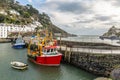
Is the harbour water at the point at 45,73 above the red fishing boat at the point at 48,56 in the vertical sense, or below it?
below

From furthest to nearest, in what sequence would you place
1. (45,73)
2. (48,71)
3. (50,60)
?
(50,60) < (48,71) < (45,73)

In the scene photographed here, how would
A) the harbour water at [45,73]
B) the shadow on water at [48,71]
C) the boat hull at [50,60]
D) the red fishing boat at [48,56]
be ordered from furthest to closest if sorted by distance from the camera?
the red fishing boat at [48,56] → the boat hull at [50,60] → the shadow on water at [48,71] → the harbour water at [45,73]

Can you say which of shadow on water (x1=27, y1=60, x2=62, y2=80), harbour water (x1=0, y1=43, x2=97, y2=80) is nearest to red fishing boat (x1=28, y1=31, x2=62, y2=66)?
shadow on water (x1=27, y1=60, x2=62, y2=80)

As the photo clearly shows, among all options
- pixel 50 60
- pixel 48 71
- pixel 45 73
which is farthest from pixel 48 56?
pixel 45 73

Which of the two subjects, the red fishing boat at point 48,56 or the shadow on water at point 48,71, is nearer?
the shadow on water at point 48,71

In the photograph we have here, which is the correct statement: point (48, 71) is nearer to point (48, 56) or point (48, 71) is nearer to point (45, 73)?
point (45, 73)

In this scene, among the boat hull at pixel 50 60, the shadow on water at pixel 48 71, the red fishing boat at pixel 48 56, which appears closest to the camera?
the shadow on water at pixel 48 71

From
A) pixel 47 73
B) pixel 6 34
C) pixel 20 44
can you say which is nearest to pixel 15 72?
pixel 47 73

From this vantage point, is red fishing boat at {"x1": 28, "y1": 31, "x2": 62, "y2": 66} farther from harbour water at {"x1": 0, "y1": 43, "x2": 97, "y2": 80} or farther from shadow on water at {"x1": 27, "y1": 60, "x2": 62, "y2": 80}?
harbour water at {"x1": 0, "y1": 43, "x2": 97, "y2": 80}

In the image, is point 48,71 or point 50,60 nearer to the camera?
point 48,71

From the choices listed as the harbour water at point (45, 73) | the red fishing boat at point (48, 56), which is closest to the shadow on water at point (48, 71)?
the harbour water at point (45, 73)

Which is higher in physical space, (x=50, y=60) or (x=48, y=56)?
(x=48, y=56)

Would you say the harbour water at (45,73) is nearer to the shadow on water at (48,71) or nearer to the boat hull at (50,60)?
the shadow on water at (48,71)

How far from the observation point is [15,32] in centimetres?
13988
